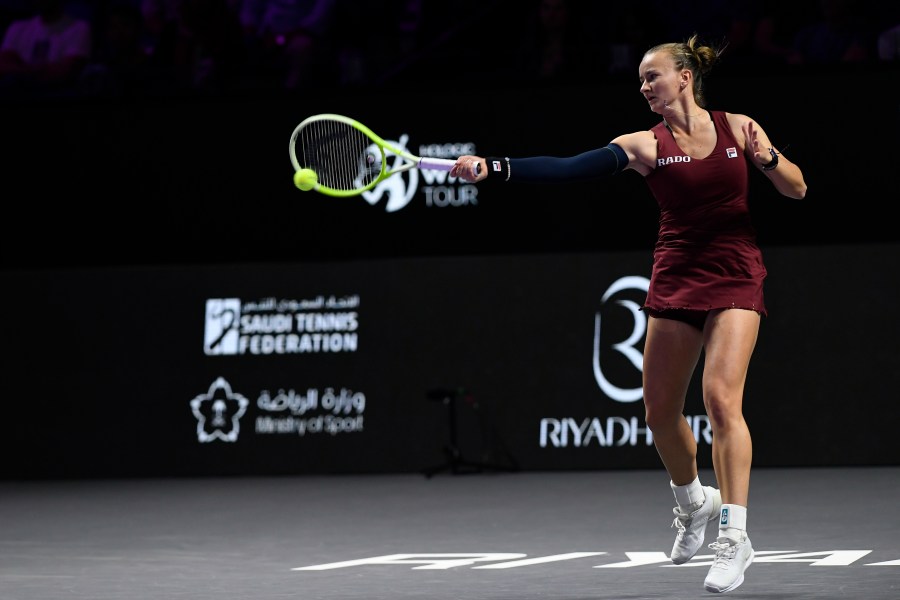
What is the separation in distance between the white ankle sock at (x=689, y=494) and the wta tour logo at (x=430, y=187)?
5312 mm

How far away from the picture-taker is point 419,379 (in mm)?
10336

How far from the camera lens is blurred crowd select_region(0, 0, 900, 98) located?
10.0m

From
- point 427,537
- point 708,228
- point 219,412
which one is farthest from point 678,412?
→ point 219,412

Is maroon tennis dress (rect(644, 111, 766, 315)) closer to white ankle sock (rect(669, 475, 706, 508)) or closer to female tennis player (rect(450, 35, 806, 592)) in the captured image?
female tennis player (rect(450, 35, 806, 592))

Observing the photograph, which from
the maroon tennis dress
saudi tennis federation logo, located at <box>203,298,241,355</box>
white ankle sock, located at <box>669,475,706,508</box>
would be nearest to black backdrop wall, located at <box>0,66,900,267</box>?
saudi tennis federation logo, located at <box>203,298,241,355</box>

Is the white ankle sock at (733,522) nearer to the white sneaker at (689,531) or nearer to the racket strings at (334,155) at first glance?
the white sneaker at (689,531)

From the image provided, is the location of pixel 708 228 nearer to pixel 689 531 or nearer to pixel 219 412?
pixel 689 531

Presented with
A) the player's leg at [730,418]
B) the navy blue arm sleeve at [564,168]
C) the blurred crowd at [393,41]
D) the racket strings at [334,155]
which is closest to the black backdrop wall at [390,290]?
the blurred crowd at [393,41]

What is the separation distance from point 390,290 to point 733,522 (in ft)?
19.9

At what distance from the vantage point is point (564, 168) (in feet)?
15.0

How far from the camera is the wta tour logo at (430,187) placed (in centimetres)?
1013

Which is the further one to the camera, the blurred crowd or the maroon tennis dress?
the blurred crowd

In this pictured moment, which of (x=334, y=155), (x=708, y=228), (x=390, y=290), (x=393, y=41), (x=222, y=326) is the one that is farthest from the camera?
(x=393, y=41)

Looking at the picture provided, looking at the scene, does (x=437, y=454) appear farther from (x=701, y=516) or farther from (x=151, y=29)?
(x=701, y=516)
